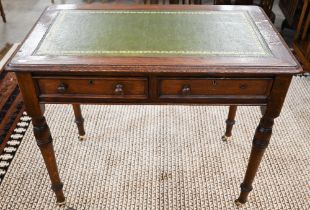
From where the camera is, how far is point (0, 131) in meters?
2.01

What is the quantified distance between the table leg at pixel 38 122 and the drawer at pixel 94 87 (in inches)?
1.4

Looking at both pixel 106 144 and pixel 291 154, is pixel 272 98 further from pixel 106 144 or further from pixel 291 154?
pixel 106 144

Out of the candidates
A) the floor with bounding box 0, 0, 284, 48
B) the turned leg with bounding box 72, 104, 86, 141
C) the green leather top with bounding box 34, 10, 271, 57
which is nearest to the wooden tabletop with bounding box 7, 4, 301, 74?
the green leather top with bounding box 34, 10, 271, 57

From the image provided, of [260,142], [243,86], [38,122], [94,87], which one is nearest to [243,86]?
[243,86]

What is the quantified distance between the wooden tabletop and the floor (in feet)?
5.74

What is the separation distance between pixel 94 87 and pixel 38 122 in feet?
0.93

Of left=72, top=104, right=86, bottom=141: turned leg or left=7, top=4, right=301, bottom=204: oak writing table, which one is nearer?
left=7, top=4, right=301, bottom=204: oak writing table

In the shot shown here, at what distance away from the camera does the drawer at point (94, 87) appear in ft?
3.85

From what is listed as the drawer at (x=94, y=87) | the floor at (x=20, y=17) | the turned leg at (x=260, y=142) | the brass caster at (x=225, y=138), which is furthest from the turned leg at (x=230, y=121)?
the floor at (x=20, y=17)

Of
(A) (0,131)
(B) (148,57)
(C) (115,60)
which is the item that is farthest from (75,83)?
(A) (0,131)

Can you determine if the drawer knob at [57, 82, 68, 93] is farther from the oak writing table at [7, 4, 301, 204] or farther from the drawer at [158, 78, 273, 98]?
the drawer at [158, 78, 273, 98]

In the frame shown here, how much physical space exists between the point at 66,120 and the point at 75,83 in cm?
101

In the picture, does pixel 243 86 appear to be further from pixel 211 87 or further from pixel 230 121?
pixel 230 121

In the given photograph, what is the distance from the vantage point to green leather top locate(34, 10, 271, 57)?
3.98 ft
